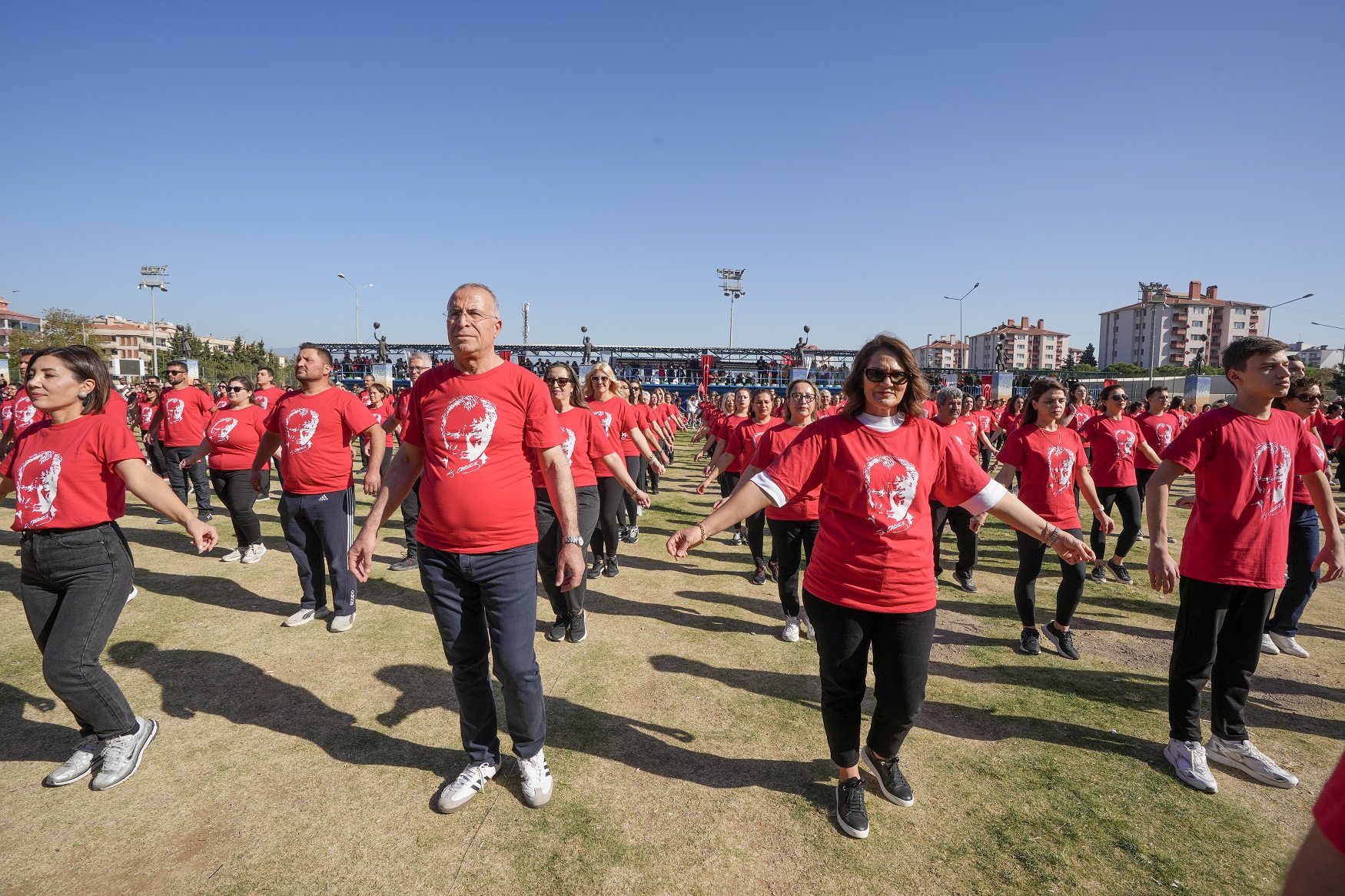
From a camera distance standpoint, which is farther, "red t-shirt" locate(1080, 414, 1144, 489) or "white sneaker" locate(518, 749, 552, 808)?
"red t-shirt" locate(1080, 414, 1144, 489)

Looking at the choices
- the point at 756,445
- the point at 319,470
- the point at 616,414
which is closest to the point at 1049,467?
the point at 756,445

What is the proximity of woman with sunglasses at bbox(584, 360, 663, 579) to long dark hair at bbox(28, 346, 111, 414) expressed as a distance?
385cm

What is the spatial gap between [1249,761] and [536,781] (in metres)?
3.88

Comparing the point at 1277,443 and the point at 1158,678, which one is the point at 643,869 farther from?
the point at 1158,678

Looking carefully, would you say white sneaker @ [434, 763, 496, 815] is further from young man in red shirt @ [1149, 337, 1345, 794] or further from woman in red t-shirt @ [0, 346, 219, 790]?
young man in red shirt @ [1149, 337, 1345, 794]

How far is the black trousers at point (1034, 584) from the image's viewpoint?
505 cm

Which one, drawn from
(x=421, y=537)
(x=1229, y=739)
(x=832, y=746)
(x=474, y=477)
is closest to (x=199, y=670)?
(x=421, y=537)

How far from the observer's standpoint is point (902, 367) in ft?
9.53

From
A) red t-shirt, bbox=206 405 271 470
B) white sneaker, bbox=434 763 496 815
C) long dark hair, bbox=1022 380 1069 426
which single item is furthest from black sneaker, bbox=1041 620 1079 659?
red t-shirt, bbox=206 405 271 470

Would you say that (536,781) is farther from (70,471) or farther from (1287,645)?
(1287,645)

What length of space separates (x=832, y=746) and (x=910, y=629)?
2.47 ft

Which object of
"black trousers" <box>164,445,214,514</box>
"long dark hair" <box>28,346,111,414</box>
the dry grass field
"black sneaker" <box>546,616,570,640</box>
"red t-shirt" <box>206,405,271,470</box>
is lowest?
the dry grass field

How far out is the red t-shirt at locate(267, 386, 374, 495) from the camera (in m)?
5.29

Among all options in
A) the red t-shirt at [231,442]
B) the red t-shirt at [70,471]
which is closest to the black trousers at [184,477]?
the red t-shirt at [231,442]
